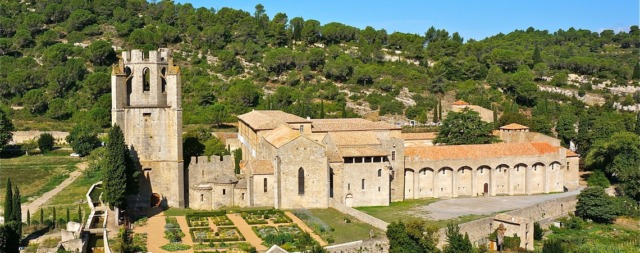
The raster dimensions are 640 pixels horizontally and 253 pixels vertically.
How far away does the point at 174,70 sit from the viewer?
38.1 meters

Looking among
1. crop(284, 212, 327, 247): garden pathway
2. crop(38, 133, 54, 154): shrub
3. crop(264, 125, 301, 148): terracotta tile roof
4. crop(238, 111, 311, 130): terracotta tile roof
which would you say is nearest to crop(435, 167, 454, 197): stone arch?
crop(238, 111, 311, 130): terracotta tile roof

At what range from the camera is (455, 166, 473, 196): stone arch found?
45.0 meters

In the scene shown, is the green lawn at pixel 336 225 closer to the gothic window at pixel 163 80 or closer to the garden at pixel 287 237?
the garden at pixel 287 237

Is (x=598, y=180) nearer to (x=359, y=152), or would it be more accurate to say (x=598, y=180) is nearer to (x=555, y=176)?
(x=555, y=176)

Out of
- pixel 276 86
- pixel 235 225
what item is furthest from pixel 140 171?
pixel 276 86

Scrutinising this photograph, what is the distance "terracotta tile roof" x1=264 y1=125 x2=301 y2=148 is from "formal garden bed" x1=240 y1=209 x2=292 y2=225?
4062 mm

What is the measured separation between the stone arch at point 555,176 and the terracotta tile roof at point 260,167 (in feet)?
68.9

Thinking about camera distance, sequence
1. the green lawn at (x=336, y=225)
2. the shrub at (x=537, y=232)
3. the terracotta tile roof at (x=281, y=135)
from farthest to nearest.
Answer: the terracotta tile roof at (x=281, y=135)
the shrub at (x=537, y=232)
the green lawn at (x=336, y=225)

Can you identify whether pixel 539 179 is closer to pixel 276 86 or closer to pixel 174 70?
pixel 174 70

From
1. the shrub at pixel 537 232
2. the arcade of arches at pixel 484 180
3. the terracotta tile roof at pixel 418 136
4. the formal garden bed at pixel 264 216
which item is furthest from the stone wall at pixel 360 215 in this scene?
the terracotta tile roof at pixel 418 136

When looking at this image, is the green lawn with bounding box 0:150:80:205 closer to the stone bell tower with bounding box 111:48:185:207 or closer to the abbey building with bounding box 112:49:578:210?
the stone bell tower with bounding box 111:48:185:207

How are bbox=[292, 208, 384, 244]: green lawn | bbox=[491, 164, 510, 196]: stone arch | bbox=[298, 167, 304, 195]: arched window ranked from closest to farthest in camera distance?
1. bbox=[292, 208, 384, 244]: green lawn
2. bbox=[298, 167, 304, 195]: arched window
3. bbox=[491, 164, 510, 196]: stone arch

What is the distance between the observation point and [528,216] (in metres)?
38.5

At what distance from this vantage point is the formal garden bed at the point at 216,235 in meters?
30.9
